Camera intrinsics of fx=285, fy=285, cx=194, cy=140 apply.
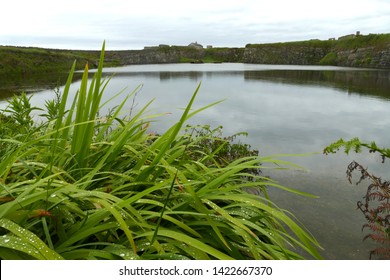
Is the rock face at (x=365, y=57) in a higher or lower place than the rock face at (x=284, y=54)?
lower

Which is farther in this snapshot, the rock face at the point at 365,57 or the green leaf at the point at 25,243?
the rock face at the point at 365,57

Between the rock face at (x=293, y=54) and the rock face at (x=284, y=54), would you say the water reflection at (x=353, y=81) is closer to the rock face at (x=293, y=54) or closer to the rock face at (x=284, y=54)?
the rock face at (x=293, y=54)

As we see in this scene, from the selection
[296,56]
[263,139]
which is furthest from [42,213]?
[296,56]

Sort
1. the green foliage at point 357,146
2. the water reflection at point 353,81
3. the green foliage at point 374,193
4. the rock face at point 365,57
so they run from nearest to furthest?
1. the green foliage at point 374,193
2. the green foliage at point 357,146
3. the water reflection at point 353,81
4. the rock face at point 365,57

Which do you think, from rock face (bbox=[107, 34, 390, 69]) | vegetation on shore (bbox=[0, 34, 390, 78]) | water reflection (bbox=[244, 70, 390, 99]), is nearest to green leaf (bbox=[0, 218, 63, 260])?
vegetation on shore (bbox=[0, 34, 390, 78])

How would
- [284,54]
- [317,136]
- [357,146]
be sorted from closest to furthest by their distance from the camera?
1. [357,146]
2. [317,136]
3. [284,54]

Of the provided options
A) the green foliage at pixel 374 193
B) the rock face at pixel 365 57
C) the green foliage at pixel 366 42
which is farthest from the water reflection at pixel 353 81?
the green foliage at pixel 366 42

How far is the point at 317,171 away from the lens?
7.33 meters

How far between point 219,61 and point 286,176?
375 feet

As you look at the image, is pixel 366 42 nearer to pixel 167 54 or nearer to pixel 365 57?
pixel 365 57

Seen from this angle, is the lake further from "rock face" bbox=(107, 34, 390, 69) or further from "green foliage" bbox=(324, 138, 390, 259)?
"rock face" bbox=(107, 34, 390, 69)

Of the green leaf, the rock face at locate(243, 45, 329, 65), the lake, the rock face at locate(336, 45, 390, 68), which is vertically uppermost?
the rock face at locate(243, 45, 329, 65)

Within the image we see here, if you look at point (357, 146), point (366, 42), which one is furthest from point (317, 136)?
point (366, 42)

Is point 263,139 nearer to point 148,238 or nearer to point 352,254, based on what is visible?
point 352,254
